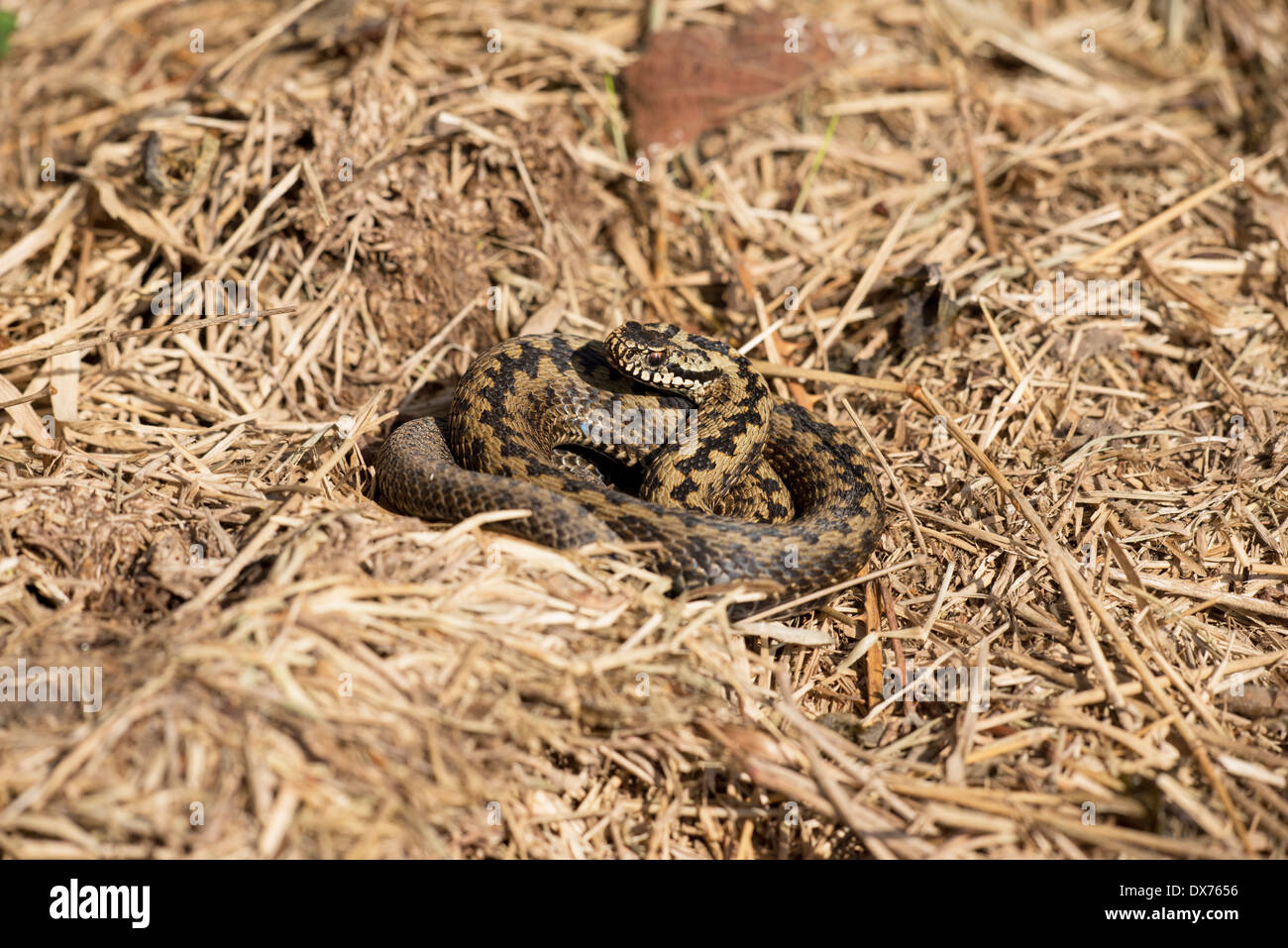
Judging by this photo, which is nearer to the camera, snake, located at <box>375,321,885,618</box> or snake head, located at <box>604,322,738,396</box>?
snake, located at <box>375,321,885,618</box>

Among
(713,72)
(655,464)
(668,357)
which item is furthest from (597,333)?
(713,72)

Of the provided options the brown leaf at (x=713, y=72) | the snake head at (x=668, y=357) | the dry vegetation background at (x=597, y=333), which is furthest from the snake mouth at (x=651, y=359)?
the brown leaf at (x=713, y=72)

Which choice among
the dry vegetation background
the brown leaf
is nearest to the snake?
the dry vegetation background

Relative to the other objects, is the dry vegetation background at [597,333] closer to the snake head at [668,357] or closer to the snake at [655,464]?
the snake at [655,464]

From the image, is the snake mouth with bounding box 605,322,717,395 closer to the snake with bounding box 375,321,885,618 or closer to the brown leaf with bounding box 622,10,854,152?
the snake with bounding box 375,321,885,618

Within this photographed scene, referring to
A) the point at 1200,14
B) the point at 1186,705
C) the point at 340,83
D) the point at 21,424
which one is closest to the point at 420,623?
the point at 21,424

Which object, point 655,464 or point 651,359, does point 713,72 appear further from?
point 655,464

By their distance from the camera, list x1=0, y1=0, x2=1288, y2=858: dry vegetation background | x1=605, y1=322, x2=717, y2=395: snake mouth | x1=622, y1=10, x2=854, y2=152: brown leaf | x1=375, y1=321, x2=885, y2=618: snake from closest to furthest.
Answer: x1=0, y1=0, x2=1288, y2=858: dry vegetation background → x1=375, y1=321, x2=885, y2=618: snake → x1=605, y1=322, x2=717, y2=395: snake mouth → x1=622, y1=10, x2=854, y2=152: brown leaf
